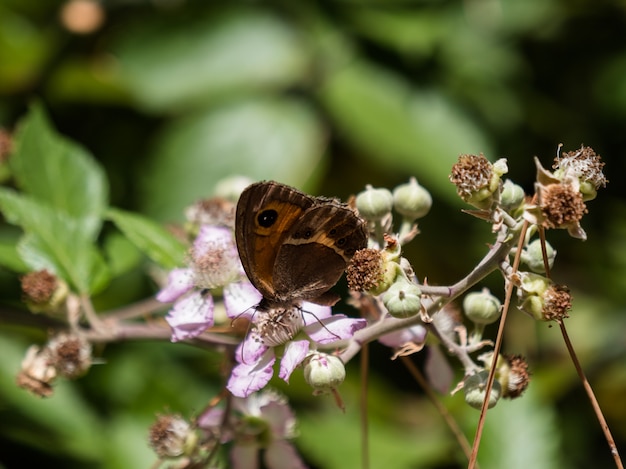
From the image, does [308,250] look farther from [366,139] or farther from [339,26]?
[339,26]

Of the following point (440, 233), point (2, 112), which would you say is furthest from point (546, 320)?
point (2, 112)

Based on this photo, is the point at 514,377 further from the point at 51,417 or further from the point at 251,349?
the point at 51,417

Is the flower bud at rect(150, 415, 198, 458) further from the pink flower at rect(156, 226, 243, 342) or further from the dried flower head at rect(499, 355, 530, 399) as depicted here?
the dried flower head at rect(499, 355, 530, 399)

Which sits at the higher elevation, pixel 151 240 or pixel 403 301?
pixel 151 240

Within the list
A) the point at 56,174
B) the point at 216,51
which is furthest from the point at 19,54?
the point at 56,174

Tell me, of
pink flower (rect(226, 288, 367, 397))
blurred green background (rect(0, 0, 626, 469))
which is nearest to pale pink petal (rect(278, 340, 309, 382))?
pink flower (rect(226, 288, 367, 397))
